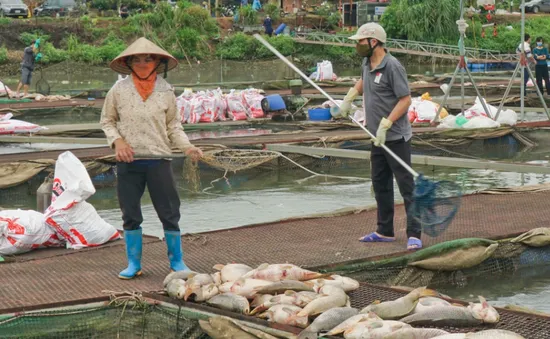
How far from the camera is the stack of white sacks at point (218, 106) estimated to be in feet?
52.5

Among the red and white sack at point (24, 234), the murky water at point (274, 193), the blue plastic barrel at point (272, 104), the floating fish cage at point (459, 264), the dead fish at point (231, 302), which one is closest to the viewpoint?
the dead fish at point (231, 302)

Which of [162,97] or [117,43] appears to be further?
[117,43]

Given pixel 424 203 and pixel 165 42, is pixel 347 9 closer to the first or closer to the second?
pixel 165 42

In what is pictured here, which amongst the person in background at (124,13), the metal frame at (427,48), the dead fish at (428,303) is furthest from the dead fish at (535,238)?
the person in background at (124,13)

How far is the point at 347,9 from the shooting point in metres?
47.9

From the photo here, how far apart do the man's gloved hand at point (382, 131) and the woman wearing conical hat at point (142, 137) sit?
134 cm

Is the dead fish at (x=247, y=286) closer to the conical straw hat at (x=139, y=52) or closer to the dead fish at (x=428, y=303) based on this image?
the dead fish at (x=428, y=303)

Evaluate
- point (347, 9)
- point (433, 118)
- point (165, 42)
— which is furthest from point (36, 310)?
point (347, 9)

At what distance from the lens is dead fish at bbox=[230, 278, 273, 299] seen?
528 centimetres

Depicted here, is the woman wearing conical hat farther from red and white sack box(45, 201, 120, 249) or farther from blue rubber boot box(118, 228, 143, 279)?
red and white sack box(45, 201, 120, 249)

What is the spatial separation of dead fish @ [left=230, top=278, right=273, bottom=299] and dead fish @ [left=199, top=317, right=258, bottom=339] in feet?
0.95

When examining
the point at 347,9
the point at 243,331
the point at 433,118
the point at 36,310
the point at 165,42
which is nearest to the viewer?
the point at 243,331

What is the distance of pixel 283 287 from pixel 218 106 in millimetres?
11195

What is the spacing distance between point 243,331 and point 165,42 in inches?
1408
